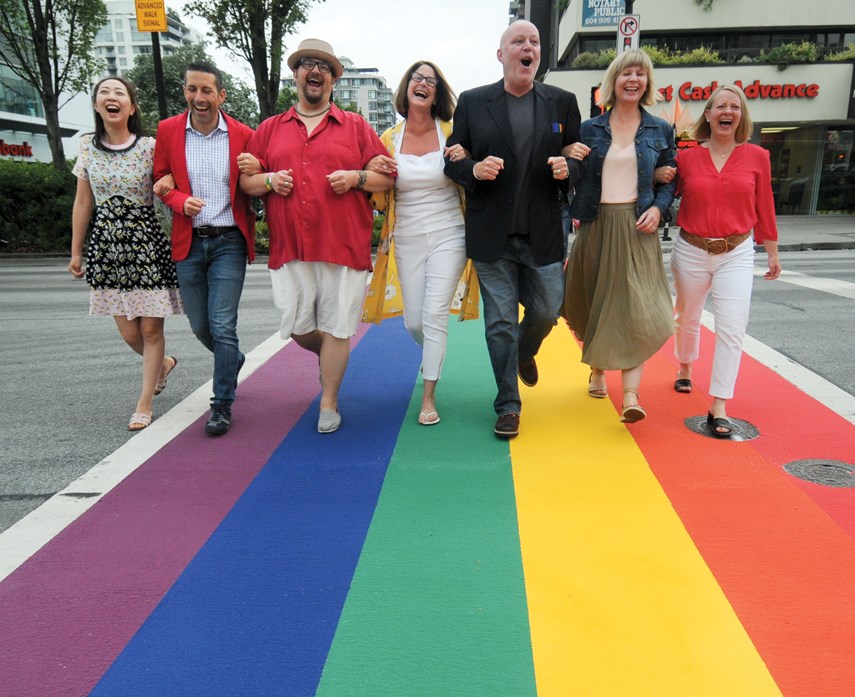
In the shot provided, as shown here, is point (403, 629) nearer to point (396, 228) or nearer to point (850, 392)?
point (396, 228)

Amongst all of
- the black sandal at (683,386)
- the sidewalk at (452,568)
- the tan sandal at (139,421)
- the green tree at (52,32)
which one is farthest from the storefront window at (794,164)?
the tan sandal at (139,421)

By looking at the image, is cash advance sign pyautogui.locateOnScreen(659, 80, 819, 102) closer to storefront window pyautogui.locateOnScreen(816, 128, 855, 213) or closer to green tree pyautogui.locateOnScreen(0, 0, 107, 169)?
storefront window pyautogui.locateOnScreen(816, 128, 855, 213)

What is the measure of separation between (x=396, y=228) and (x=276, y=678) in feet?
9.42

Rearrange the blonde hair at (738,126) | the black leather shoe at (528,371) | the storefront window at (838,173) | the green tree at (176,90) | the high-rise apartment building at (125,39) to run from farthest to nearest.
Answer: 1. the high-rise apartment building at (125,39)
2. the green tree at (176,90)
3. the storefront window at (838,173)
4. the black leather shoe at (528,371)
5. the blonde hair at (738,126)

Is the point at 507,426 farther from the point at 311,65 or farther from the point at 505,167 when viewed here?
the point at 311,65

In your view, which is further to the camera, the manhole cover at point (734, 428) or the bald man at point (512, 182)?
the manhole cover at point (734, 428)

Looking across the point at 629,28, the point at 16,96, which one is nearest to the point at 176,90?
the point at 16,96

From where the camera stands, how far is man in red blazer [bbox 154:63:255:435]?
14.0ft

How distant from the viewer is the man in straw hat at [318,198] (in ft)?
13.4

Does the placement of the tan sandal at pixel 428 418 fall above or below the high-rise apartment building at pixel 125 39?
below

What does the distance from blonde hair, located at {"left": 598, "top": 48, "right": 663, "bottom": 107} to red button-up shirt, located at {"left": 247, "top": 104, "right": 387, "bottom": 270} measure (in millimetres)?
1391

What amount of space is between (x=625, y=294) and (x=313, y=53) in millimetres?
2368

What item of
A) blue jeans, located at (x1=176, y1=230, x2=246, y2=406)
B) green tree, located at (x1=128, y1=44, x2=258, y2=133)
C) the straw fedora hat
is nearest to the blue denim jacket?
the straw fedora hat

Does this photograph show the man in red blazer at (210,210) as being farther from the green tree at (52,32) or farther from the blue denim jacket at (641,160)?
the green tree at (52,32)
